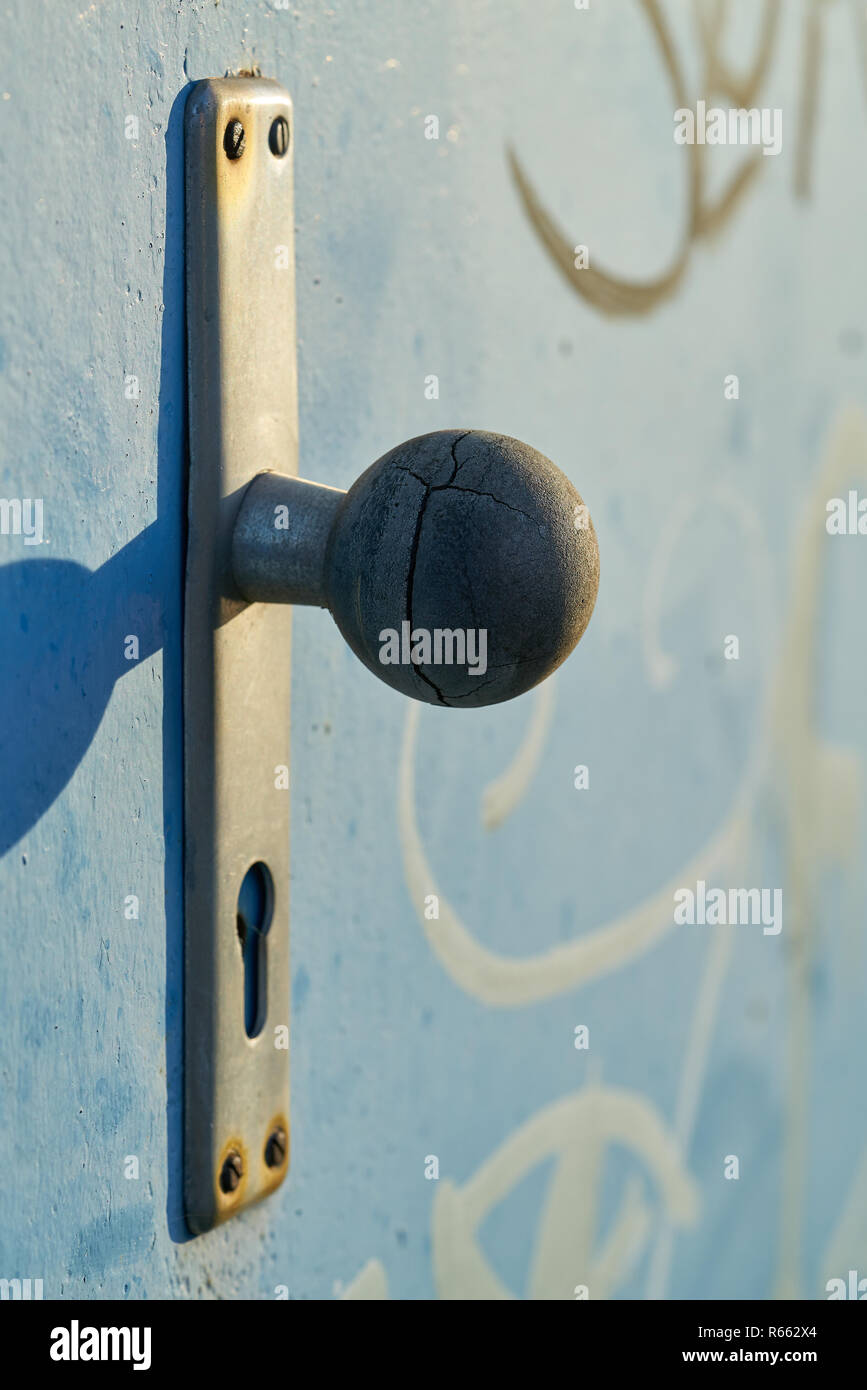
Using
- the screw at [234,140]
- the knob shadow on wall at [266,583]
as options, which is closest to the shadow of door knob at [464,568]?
the knob shadow on wall at [266,583]

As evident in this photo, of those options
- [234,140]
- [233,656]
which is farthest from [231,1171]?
[234,140]

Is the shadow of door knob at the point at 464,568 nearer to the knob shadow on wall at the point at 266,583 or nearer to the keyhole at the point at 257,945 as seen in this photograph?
the knob shadow on wall at the point at 266,583

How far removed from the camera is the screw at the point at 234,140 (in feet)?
1.61

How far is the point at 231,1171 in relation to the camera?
0.54 meters

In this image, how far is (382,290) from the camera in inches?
24.6

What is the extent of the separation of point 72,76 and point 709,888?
0.66 metres

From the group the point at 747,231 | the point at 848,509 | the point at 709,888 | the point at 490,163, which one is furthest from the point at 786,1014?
the point at 490,163

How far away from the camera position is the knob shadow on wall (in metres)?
0.42

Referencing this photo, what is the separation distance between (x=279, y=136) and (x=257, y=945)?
29 centimetres

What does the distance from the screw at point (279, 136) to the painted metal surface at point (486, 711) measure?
0.08ft

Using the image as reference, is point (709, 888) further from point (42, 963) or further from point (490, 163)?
point (42, 963)

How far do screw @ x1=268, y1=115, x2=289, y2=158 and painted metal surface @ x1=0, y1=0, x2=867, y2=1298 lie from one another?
0.02 meters

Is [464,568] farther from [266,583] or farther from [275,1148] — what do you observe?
[275,1148]

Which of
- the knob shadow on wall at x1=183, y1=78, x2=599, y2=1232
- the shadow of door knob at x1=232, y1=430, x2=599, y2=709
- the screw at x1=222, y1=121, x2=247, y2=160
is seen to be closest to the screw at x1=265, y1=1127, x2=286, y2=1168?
the knob shadow on wall at x1=183, y1=78, x2=599, y2=1232
